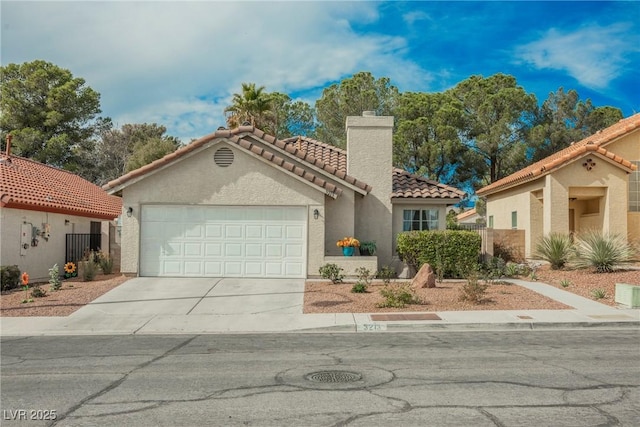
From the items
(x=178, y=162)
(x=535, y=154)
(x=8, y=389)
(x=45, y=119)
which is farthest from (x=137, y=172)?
(x=535, y=154)

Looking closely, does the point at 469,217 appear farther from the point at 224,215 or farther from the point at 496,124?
the point at 224,215

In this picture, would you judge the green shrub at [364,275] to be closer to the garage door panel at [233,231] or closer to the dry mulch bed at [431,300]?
the dry mulch bed at [431,300]

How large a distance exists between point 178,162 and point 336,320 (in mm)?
8730

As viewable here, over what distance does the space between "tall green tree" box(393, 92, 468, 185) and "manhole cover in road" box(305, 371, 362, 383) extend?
95.1ft

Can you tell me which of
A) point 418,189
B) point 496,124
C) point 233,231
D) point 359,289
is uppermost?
point 496,124

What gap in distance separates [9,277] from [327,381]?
1337cm

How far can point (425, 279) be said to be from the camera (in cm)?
1636

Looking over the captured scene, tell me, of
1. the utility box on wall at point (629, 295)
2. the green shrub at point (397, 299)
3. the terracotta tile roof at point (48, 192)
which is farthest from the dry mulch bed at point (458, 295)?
the terracotta tile roof at point (48, 192)

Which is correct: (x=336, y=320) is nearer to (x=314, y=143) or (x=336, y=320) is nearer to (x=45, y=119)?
(x=314, y=143)

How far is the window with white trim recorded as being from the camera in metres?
21.0

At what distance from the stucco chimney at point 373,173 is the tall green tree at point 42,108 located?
87.8 feet

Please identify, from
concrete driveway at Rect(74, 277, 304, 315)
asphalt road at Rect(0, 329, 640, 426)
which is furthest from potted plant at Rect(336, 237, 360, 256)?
asphalt road at Rect(0, 329, 640, 426)

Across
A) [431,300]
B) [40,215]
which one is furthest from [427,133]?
[40,215]

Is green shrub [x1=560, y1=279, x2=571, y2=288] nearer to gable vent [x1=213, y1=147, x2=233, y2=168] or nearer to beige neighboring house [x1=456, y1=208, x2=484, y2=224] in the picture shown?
gable vent [x1=213, y1=147, x2=233, y2=168]
